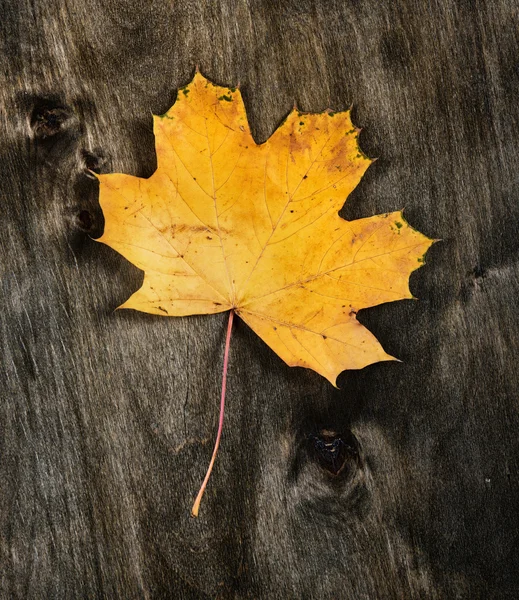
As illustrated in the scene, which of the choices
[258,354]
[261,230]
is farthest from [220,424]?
[261,230]

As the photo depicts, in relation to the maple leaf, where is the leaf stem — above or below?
below

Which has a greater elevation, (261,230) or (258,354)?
(261,230)

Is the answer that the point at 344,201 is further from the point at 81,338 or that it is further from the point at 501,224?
the point at 81,338

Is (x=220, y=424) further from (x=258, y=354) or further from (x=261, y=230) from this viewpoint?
(x=261, y=230)

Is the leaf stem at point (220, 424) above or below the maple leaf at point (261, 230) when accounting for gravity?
below
